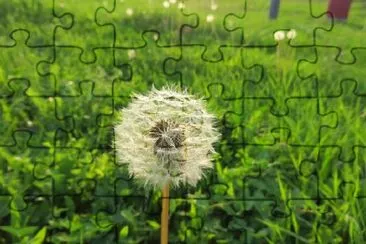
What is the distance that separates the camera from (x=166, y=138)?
1.84 meters

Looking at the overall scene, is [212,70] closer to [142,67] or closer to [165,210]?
[142,67]

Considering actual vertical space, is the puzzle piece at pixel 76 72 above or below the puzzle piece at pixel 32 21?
below

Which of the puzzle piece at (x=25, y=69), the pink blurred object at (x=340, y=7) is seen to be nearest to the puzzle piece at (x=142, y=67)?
the puzzle piece at (x=25, y=69)

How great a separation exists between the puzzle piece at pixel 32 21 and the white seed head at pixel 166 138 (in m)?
1.99

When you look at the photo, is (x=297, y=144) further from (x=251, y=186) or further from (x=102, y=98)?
(x=102, y=98)

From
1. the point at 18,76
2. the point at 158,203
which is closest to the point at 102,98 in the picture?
the point at 18,76

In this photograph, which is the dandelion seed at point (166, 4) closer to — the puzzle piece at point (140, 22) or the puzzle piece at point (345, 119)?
the puzzle piece at point (140, 22)

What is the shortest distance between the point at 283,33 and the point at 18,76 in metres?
1.25

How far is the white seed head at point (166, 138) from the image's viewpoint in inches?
72.9
